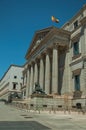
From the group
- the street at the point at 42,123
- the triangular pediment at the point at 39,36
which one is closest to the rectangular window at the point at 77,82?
the triangular pediment at the point at 39,36

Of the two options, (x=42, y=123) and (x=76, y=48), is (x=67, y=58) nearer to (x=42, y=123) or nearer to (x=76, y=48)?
(x=76, y=48)

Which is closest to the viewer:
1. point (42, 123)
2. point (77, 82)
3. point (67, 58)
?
point (42, 123)

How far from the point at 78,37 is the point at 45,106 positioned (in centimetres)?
1565

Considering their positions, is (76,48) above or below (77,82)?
above

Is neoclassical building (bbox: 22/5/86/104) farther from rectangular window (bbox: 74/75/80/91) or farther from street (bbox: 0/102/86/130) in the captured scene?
street (bbox: 0/102/86/130)

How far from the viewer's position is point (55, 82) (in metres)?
40.0

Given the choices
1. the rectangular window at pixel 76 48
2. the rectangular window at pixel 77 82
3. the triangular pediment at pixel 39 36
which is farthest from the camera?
the triangular pediment at pixel 39 36

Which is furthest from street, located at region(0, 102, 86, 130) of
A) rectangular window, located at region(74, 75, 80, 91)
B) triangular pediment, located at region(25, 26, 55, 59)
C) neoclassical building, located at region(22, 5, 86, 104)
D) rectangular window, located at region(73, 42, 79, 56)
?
triangular pediment, located at region(25, 26, 55, 59)

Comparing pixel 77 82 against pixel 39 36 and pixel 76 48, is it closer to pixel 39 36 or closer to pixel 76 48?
pixel 76 48

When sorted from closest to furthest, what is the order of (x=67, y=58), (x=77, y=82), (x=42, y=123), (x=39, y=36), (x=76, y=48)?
(x=42, y=123), (x=77, y=82), (x=76, y=48), (x=67, y=58), (x=39, y=36)

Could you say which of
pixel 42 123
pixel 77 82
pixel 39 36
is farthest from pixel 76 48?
pixel 42 123

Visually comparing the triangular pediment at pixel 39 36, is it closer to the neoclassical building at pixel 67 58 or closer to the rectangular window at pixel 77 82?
the neoclassical building at pixel 67 58

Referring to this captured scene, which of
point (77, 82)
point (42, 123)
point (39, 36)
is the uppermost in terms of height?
point (39, 36)

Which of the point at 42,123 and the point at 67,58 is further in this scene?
the point at 67,58
